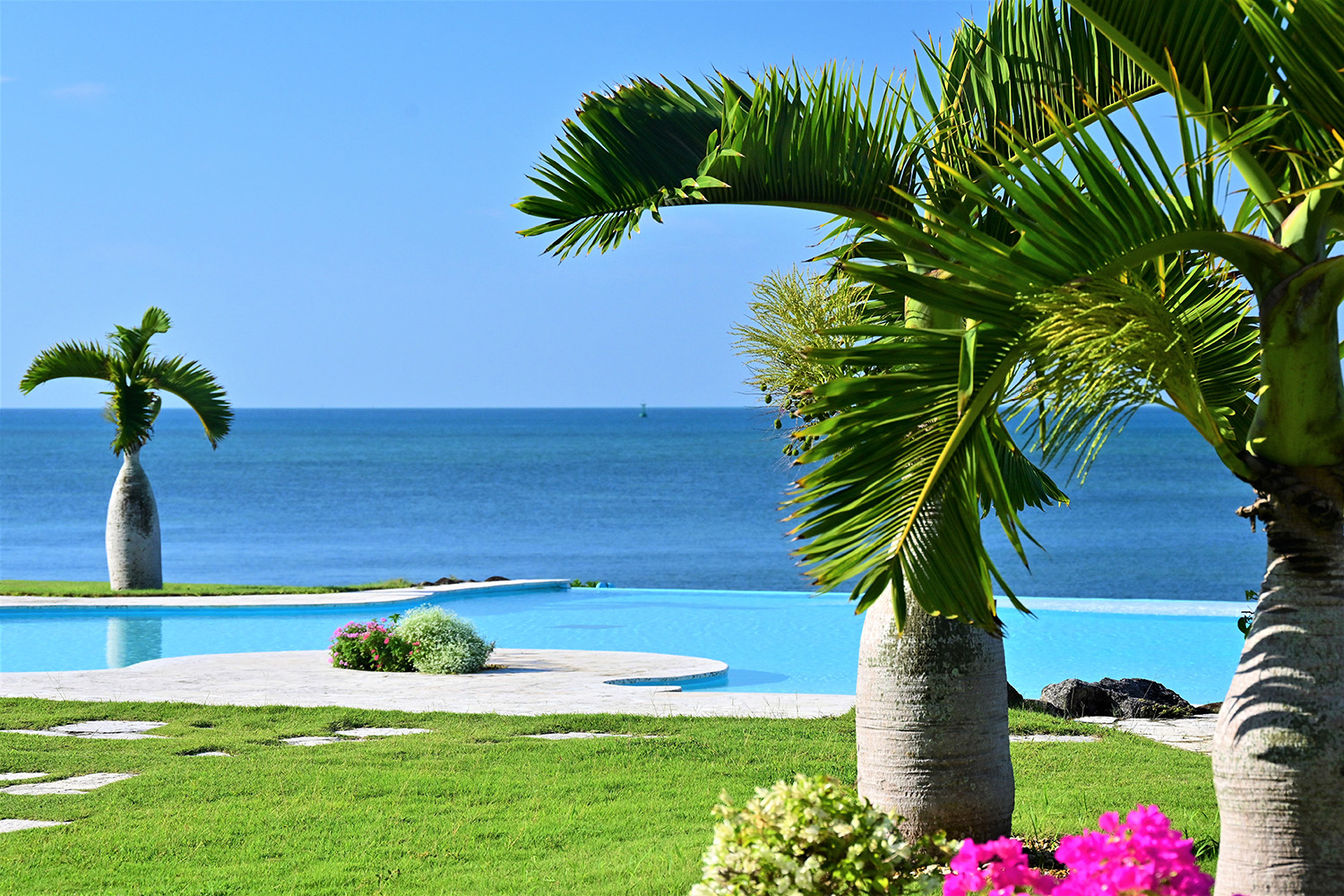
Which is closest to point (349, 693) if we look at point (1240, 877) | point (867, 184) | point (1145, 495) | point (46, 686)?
point (46, 686)

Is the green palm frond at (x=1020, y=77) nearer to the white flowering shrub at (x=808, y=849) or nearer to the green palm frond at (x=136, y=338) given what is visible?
the white flowering shrub at (x=808, y=849)

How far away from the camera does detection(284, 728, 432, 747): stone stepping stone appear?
9.27 m

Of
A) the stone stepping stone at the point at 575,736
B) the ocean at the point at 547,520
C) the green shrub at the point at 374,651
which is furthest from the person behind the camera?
the ocean at the point at 547,520

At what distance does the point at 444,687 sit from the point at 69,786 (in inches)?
190

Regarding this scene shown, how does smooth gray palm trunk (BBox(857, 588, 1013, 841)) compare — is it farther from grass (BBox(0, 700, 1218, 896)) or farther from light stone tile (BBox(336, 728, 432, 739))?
light stone tile (BBox(336, 728, 432, 739))

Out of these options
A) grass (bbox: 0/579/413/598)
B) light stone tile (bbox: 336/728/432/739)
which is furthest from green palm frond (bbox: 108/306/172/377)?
light stone tile (bbox: 336/728/432/739)

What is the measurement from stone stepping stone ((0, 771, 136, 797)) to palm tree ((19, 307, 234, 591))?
13481 millimetres

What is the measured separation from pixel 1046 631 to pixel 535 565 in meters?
24.6

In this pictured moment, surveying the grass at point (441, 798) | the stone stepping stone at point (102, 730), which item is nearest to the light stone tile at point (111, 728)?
the stone stepping stone at point (102, 730)

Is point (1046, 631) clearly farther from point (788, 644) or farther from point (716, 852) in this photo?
point (716, 852)

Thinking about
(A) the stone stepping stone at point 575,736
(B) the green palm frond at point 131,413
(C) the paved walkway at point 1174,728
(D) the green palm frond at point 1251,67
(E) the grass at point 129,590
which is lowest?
(C) the paved walkway at point 1174,728

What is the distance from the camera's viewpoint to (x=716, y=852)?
446cm

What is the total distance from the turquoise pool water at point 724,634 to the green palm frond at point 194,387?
3.56 metres

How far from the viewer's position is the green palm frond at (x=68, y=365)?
20625mm
